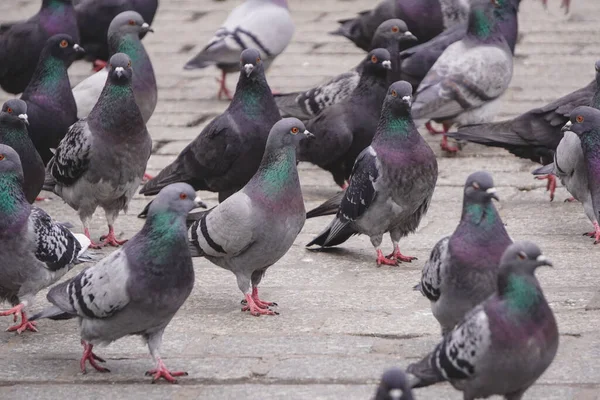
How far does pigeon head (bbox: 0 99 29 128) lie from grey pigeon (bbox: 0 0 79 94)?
264cm

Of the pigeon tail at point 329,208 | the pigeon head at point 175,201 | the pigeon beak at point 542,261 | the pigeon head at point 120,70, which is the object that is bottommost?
the pigeon tail at point 329,208

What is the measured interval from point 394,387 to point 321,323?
7.27 feet

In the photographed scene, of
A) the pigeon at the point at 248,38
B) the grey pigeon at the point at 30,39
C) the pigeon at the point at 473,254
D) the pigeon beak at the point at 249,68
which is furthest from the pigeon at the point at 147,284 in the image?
the pigeon at the point at 248,38

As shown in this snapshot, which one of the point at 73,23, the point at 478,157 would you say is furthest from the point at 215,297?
the point at 73,23

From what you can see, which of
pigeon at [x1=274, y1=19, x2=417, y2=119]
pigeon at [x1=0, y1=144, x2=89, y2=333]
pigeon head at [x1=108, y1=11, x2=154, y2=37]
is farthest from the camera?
pigeon head at [x1=108, y1=11, x2=154, y2=37]

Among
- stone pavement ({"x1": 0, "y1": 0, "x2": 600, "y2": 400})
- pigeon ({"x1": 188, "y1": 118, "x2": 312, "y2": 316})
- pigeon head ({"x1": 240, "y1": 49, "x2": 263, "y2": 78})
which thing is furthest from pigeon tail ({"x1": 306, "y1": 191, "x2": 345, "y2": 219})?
pigeon ({"x1": 188, "y1": 118, "x2": 312, "y2": 316})

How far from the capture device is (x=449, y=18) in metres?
10.3

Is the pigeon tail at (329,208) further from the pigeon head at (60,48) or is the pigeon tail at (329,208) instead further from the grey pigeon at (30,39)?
the grey pigeon at (30,39)

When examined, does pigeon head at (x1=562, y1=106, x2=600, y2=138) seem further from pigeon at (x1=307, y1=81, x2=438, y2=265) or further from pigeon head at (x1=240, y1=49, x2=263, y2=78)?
pigeon head at (x1=240, y1=49, x2=263, y2=78)

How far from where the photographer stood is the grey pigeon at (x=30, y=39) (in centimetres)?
925

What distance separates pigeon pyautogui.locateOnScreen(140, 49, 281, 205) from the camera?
6961mm

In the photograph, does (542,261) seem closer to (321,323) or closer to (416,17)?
(321,323)

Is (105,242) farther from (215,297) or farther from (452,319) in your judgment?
(452,319)

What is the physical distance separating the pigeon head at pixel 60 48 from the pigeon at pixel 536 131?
2412mm
